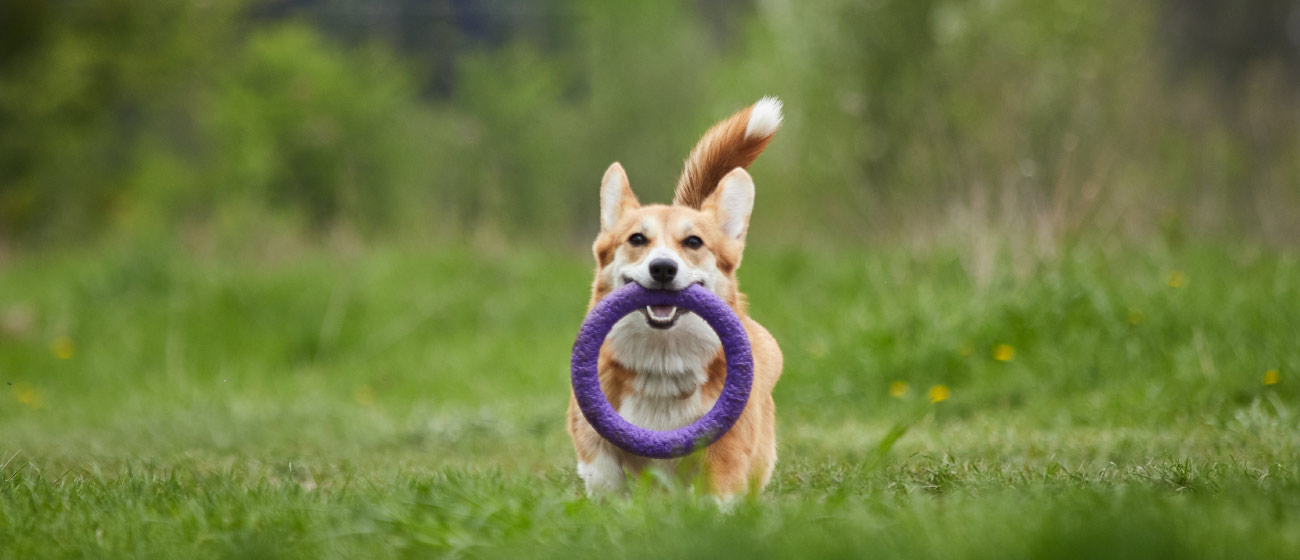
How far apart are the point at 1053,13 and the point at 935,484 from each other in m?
7.83

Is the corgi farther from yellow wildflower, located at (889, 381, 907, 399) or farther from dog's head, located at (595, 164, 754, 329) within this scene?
yellow wildflower, located at (889, 381, 907, 399)

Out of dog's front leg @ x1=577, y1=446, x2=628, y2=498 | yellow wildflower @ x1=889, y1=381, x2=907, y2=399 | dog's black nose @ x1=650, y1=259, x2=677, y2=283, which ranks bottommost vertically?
yellow wildflower @ x1=889, y1=381, x2=907, y2=399

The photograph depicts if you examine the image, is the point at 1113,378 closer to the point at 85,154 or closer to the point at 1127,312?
the point at 1127,312

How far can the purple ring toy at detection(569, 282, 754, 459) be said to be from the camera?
285 cm

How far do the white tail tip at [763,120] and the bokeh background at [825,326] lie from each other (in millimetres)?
1055

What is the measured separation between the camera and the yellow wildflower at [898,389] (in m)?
5.71

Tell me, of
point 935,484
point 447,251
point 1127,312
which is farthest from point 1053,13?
point 935,484

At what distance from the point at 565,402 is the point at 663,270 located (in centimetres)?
350

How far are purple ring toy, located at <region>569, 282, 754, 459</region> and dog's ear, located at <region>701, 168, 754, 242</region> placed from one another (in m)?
0.39

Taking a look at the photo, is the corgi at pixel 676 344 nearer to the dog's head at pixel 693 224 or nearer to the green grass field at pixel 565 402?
the dog's head at pixel 693 224

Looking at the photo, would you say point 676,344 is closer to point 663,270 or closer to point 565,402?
point 663,270

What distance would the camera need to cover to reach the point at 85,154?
19.6 metres

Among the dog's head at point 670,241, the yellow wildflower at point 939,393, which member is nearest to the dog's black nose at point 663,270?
the dog's head at point 670,241

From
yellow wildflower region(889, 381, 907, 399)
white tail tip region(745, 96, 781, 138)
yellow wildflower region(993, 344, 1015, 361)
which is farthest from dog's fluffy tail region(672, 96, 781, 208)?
yellow wildflower region(993, 344, 1015, 361)
